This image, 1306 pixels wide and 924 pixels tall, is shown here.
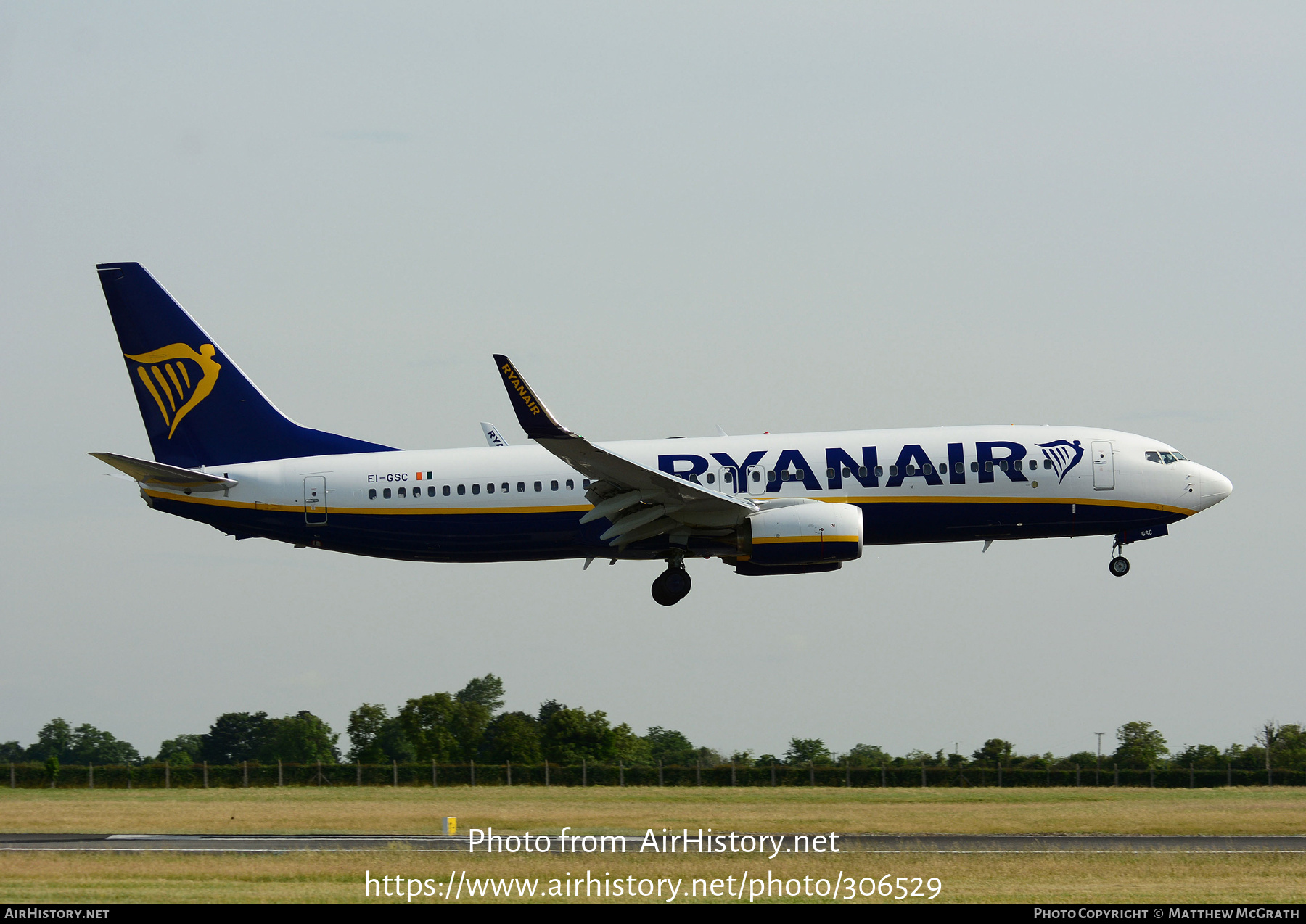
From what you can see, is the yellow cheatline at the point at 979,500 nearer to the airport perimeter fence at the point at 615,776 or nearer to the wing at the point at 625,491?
the wing at the point at 625,491

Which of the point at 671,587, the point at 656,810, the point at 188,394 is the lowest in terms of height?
the point at 656,810

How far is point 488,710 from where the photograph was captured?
3816 inches

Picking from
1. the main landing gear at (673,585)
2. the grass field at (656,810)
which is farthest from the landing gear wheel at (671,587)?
the grass field at (656,810)

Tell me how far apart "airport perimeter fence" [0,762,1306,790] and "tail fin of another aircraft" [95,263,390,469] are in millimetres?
18457

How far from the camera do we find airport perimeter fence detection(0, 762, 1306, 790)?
5547cm

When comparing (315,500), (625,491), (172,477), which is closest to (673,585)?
(625,491)

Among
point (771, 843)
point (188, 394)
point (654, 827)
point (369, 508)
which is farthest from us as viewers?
point (188, 394)

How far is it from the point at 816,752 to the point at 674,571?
1224 inches

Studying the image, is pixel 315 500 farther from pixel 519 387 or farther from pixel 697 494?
pixel 697 494

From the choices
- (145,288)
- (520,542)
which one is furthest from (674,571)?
(145,288)

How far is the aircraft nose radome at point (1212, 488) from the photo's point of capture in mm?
41594

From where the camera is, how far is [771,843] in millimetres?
32375

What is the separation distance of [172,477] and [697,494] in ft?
49.6

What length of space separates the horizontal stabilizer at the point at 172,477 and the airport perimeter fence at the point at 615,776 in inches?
747
